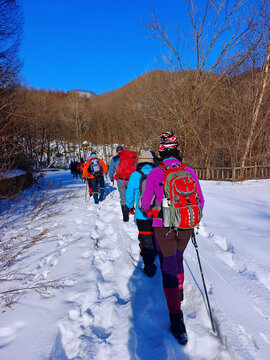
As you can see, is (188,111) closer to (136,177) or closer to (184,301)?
(136,177)

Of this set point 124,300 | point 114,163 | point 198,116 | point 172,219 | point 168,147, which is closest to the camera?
point 172,219

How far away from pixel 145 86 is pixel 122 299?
1433cm

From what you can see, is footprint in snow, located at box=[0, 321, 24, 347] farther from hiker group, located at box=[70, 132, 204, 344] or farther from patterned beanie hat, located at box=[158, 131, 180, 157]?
patterned beanie hat, located at box=[158, 131, 180, 157]

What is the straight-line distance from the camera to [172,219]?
5.79 feet

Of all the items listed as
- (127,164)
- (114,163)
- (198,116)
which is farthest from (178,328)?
(198,116)

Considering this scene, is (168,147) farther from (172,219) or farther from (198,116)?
(198,116)

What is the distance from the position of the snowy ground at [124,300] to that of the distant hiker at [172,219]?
1.17ft

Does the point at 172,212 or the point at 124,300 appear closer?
the point at 172,212

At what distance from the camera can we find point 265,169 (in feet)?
45.9

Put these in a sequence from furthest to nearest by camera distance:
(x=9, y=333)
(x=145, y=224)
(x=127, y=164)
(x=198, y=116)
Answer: (x=198, y=116), (x=127, y=164), (x=145, y=224), (x=9, y=333)

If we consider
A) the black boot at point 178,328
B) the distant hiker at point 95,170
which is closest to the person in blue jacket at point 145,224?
the black boot at point 178,328

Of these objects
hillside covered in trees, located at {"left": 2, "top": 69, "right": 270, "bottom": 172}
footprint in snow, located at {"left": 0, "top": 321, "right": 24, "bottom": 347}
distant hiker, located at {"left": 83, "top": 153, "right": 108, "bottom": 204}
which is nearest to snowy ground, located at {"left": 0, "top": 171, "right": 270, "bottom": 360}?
footprint in snow, located at {"left": 0, "top": 321, "right": 24, "bottom": 347}

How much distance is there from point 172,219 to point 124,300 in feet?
4.79

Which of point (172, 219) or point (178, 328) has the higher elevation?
point (172, 219)
